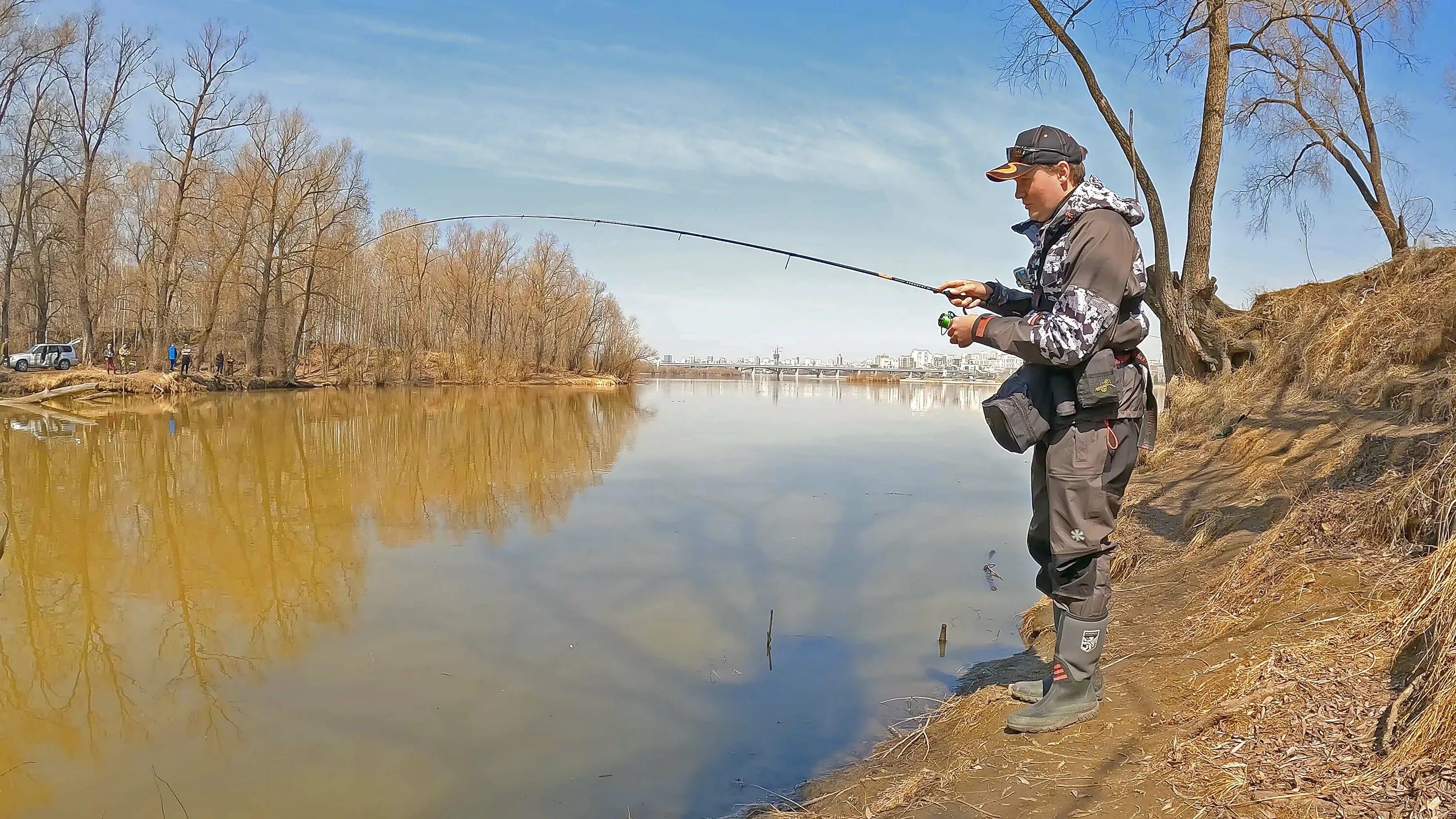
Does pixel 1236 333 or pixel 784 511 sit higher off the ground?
pixel 1236 333

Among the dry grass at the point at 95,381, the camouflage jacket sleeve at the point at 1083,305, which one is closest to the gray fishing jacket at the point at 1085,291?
the camouflage jacket sleeve at the point at 1083,305

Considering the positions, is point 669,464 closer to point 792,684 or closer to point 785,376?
point 792,684

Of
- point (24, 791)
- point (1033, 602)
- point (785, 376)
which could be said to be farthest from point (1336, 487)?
point (785, 376)

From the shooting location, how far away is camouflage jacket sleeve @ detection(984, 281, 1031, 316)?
3.40 metres

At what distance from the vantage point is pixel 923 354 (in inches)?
2904

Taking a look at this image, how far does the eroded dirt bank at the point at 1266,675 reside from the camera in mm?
2141

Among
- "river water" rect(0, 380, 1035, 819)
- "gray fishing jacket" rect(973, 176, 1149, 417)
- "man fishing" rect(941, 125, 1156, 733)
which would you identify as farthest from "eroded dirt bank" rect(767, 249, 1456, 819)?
"gray fishing jacket" rect(973, 176, 1149, 417)

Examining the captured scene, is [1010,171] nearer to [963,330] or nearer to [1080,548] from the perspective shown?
[963,330]

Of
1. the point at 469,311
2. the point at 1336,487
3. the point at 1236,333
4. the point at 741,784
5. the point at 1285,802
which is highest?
the point at 469,311

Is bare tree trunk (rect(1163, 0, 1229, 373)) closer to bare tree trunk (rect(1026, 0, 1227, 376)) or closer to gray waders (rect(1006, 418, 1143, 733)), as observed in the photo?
bare tree trunk (rect(1026, 0, 1227, 376))

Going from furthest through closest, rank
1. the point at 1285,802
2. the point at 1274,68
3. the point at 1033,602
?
1. the point at 1274,68
2. the point at 1033,602
3. the point at 1285,802

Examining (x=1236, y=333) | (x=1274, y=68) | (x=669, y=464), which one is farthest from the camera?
(x=1274, y=68)

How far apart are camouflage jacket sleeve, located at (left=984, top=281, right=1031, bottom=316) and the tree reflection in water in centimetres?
396

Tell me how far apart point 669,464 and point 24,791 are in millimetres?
9730
